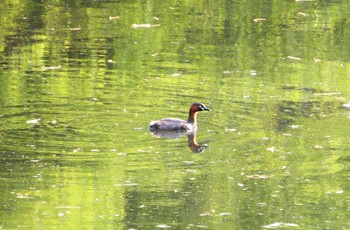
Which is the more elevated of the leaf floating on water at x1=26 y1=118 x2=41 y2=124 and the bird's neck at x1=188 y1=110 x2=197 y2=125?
the leaf floating on water at x1=26 y1=118 x2=41 y2=124

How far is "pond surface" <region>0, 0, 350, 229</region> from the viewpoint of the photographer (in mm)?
12000

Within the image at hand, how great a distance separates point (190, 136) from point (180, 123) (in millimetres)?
261

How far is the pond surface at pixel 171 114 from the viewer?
12000mm

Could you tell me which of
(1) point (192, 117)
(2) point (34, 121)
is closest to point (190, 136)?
(1) point (192, 117)

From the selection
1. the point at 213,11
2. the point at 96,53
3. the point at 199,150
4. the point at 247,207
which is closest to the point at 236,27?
the point at 213,11

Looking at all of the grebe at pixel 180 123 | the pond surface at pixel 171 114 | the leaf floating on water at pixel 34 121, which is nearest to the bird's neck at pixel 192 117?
the grebe at pixel 180 123

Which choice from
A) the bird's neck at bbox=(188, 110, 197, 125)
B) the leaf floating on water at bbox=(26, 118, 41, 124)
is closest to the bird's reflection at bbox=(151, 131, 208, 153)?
the bird's neck at bbox=(188, 110, 197, 125)

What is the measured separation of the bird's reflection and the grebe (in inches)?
2.6

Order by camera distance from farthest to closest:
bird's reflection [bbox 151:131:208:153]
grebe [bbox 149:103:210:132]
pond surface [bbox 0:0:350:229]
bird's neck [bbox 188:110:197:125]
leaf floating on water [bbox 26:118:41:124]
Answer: bird's neck [bbox 188:110:197:125] < leaf floating on water [bbox 26:118:41:124] < grebe [bbox 149:103:210:132] < bird's reflection [bbox 151:131:208:153] < pond surface [bbox 0:0:350:229]

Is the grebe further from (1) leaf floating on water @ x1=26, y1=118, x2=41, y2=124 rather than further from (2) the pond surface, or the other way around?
(1) leaf floating on water @ x1=26, y1=118, x2=41, y2=124

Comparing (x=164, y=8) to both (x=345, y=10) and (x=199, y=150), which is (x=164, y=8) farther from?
(x=199, y=150)

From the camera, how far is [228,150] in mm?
14242

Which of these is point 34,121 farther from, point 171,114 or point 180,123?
point 171,114

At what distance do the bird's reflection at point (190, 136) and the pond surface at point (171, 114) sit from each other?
74mm
